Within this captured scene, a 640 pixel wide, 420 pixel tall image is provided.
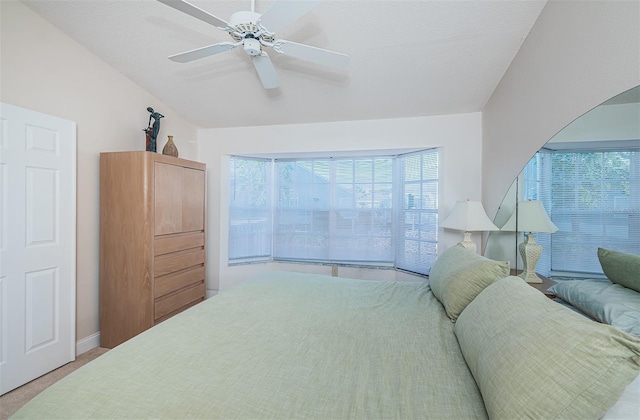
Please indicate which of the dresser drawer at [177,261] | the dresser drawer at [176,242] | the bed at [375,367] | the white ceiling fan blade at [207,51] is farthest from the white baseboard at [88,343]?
the white ceiling fan blade at [207,51]

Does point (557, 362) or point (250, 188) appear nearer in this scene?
point (557, 362)

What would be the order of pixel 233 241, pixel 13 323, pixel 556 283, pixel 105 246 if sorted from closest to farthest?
pixel 556 283
pixel 13 323
pixel 105 246
pixel 233 241

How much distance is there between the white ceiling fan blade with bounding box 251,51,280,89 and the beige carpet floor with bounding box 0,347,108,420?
104 inches

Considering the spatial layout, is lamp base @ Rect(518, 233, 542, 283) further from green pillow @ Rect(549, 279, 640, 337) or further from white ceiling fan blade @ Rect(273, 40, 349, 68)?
white ceiling fan blade @ Rect(273, 40, 349, 68)

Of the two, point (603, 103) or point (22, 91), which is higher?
point (22, 91)

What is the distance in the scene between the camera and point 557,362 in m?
0.75

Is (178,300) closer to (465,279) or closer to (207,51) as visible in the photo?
(207,51)

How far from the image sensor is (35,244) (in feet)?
6.73

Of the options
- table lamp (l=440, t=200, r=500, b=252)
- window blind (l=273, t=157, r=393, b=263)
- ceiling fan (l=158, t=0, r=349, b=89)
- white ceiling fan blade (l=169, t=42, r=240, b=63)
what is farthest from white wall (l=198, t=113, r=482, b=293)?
white ceiling fan blade (l=169, t=42, r=240, b=63)

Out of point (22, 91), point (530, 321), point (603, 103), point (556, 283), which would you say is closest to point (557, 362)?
point (530, 321)

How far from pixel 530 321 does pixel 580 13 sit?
159 centimetres

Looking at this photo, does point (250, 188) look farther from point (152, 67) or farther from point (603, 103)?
point (603, 103)

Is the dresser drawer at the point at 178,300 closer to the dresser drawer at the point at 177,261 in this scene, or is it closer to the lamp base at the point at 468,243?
the dresser drawer at the point at 177,261

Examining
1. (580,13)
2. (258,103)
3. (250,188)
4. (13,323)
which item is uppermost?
(258,103)
